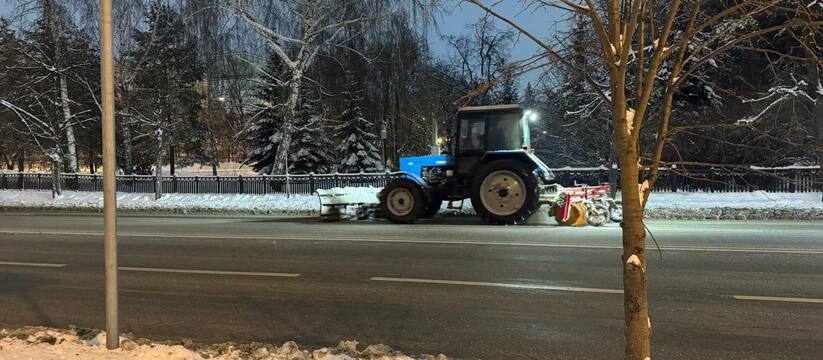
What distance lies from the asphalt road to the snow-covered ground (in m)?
3.35

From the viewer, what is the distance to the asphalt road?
4.91 meters

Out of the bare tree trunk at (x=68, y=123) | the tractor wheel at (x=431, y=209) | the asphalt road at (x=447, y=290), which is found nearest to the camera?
the asphalt road at (x=447, y=290)

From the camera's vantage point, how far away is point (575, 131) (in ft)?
100

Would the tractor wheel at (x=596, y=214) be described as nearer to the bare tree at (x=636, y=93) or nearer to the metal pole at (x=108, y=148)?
the bare tree at (x=636, y=93)

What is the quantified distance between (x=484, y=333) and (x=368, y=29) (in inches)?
824

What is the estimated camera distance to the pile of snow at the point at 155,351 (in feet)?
13.2

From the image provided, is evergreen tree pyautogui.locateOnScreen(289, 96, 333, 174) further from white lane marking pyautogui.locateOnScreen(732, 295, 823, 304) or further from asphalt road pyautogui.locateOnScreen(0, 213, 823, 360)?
white lane marking pyautogui.locateOnScreen(732, 295, 823, 304)

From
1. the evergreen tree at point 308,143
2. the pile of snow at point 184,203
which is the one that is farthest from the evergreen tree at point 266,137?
the pile of snow at point 184,203

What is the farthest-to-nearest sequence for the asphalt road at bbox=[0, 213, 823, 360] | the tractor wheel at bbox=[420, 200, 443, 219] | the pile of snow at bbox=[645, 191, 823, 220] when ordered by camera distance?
the pile of snow at bbox=[645, 191, 823, 220], the tractor wheel at bbox=[420, 200, 443, 219], the asphalt road at bbox=[0, 213, 823, 360]

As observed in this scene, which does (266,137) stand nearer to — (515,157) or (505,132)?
(505,132)

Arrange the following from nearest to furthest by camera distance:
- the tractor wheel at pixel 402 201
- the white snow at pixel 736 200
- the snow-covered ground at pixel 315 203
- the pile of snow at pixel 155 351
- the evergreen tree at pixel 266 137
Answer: the pile of snow at pixel 155 351 < the tractor wheel at pixel 402 201 < the snow-covered ground at pixel 315 203 < the white snow at pixel 736 200 < the evergreen tree at pixel 266 137

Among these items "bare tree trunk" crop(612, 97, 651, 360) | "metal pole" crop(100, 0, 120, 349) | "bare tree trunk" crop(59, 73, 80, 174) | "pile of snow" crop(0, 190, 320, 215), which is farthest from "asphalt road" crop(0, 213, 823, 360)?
"bare tree trunk" crop(59, 73, 80, 174)

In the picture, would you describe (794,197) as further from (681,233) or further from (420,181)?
(420,181)

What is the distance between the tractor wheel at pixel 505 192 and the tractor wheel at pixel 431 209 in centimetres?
146
